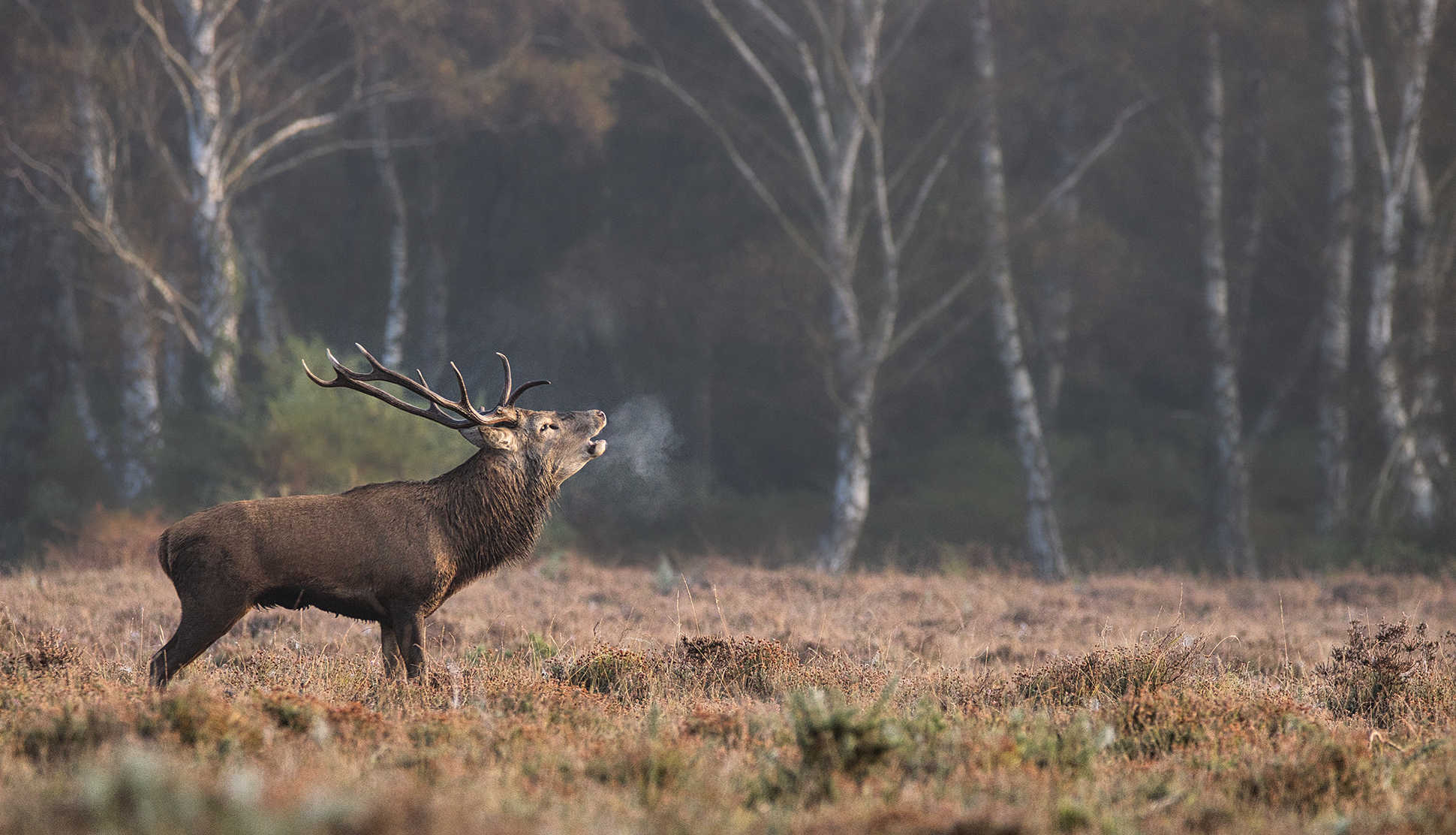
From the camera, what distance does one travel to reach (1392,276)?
16562 mm

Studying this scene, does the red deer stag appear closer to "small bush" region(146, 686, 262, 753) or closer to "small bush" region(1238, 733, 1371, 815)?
"small bush" region(146, 686, 262, 753)

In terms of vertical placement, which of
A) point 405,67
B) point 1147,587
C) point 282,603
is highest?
point 405,67

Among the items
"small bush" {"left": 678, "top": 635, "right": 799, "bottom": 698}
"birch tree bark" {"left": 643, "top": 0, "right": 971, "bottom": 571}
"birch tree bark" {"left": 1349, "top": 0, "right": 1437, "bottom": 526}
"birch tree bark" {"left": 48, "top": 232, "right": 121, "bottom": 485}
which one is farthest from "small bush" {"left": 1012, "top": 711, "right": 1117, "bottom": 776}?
"birch tree bark" {"left": 48, "top": 232, "right": 121, "bottom": 485}

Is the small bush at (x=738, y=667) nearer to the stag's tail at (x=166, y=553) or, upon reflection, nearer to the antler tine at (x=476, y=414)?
the antler tine at (x=476, y=414)

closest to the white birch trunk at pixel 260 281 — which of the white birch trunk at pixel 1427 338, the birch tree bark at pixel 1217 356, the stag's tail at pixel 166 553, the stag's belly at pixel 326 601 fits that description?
the birch tree bark at pixel 1217 356

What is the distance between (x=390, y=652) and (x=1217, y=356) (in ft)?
52.0

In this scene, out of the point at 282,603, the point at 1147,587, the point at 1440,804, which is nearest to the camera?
the point at 1440,804

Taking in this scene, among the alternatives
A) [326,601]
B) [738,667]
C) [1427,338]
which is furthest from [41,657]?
[1427,338]

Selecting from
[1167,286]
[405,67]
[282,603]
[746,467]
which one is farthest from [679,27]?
[282,603]

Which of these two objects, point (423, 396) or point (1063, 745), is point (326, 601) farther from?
point (1063, 745)

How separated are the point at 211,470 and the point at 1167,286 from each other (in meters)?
17.4

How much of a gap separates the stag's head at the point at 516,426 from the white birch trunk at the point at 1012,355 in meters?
12.1

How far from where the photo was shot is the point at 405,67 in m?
20.8

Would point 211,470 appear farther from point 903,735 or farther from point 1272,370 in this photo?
point 1272,370
